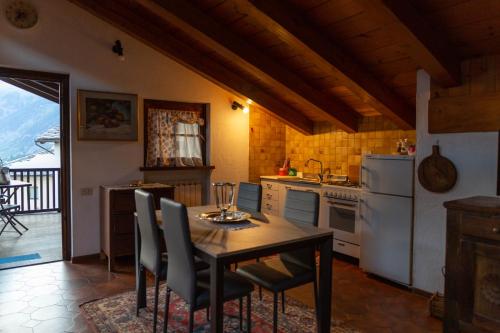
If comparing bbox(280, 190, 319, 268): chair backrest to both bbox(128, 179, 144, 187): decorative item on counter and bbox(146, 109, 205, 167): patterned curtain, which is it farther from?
bbox(146, 109, 205, 167): patterned curtain

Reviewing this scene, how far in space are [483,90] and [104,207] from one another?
12.6ft

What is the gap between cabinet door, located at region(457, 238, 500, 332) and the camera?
231 centimetres

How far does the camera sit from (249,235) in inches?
95.8

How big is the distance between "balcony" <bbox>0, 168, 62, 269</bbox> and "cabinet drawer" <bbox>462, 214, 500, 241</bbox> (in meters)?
4.13

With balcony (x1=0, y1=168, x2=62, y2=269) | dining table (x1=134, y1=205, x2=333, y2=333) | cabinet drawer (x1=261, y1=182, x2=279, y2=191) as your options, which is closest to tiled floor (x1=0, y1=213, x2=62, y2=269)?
balcony (x1=0, y1=168, x2=62, y2=269)

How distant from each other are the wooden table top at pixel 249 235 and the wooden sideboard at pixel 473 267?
32.1 inches

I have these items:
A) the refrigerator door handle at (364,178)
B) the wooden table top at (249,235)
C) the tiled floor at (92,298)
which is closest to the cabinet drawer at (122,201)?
the tiled floor at (92,298)

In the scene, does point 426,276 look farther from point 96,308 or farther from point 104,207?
point 104,207

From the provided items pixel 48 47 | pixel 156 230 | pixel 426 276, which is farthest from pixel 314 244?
pixel 48 47

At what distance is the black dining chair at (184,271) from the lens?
7.18 feet

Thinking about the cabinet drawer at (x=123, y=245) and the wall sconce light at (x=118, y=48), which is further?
the wall sconce light at (x=118, y=48)

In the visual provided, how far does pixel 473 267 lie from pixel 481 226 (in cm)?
28

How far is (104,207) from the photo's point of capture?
423 cm

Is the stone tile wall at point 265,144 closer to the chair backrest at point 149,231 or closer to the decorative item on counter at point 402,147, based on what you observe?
the decorative item on counter at point 402,147
